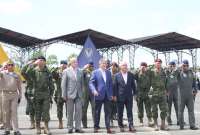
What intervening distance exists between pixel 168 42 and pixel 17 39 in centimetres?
1541

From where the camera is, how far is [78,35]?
44.6 m

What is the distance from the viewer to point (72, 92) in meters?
13.0

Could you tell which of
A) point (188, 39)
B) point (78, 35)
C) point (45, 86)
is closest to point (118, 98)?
point (45, 86)

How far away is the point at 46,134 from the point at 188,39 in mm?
38411

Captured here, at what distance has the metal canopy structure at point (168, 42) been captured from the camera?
154 ft

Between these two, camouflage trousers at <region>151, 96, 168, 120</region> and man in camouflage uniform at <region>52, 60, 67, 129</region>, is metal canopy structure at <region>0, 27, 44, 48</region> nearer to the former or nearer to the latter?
man in camouflage uniform at <region>52, 60, 67, 129</region>

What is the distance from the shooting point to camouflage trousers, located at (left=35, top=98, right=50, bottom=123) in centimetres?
1254

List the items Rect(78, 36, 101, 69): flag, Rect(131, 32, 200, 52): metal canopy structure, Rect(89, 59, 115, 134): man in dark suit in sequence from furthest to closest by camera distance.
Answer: Rect(131, 32, 200, 52): metal canopy structure → Rect(78, 36, 101, 69): flag → Rect(89, 59, 115, 134): man in dark suit

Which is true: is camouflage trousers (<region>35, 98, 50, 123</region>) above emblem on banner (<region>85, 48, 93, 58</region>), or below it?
below

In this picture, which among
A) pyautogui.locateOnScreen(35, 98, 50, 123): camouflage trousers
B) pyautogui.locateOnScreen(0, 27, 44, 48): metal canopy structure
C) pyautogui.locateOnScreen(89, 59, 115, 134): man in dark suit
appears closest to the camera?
Answer: pyautogui.locateOnScreen(35, 98, 50, 123): camouflage trousers

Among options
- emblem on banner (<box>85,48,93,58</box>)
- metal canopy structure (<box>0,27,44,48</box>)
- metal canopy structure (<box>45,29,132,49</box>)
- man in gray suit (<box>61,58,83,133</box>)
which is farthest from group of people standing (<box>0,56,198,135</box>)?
metal canopy structure (<box>0,27,44,48</box>)

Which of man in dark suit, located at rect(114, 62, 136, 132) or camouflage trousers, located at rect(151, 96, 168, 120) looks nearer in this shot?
man in dark suit, located at rect(114, 62, 136, 132)

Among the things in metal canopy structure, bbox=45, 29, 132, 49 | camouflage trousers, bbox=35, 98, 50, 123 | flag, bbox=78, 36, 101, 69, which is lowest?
camouflage trousers, bbox=35, 98, 50, 123

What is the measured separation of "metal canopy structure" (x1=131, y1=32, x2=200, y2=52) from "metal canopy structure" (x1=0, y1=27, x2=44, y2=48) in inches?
399
